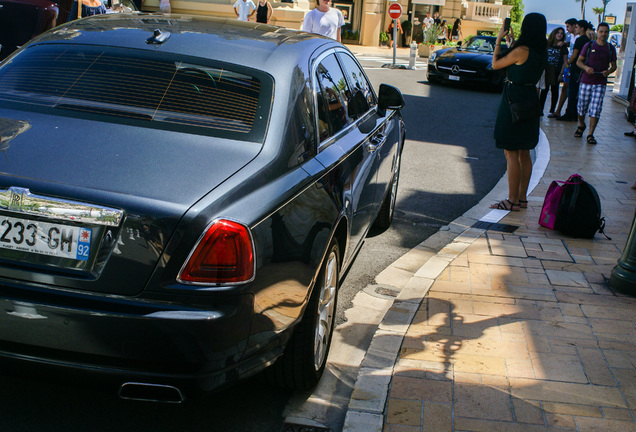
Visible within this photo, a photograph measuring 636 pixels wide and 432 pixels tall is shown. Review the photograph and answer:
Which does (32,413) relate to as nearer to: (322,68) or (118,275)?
(118,275)

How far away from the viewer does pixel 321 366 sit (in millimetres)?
3596

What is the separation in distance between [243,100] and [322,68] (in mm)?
862

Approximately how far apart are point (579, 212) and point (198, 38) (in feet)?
12.9

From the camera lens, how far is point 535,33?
655cm

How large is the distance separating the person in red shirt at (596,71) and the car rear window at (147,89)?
9.71 m

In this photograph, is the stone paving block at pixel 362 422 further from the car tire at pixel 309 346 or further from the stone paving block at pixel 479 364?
the stone paving block at pixel 479 364

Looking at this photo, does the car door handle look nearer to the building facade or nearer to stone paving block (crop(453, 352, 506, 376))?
stone paving block (crop(453, 352, 506, 376))

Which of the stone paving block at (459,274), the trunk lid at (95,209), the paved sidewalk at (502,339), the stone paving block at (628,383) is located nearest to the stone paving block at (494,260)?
the paved sidewalk at (502,339)

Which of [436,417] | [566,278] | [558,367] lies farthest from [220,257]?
[566,278]

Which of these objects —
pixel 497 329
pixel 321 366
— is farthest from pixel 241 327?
pixel 497 329

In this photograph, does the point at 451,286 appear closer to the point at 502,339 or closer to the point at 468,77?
the point at 502,339

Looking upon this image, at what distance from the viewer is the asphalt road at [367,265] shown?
3.14m

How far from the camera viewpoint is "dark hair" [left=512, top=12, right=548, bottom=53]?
21.5ft

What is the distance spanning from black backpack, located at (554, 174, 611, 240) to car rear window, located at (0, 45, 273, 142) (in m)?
3.79
